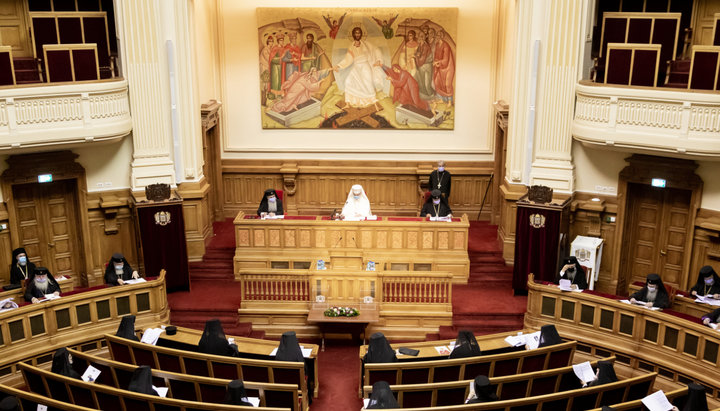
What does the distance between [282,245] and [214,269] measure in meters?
1.71

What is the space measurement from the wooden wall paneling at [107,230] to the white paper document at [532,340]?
314 inches

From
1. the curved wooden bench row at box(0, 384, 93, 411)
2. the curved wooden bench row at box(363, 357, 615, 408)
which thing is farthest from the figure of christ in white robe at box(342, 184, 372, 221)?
the curved wooden bench row at box(0, 384, 93, 411)

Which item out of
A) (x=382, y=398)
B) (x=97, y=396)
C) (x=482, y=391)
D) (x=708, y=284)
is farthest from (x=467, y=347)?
(x=97, y=396)

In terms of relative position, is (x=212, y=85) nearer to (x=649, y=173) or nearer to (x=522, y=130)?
(x=522, y=130)

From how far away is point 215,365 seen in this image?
10.2 metres

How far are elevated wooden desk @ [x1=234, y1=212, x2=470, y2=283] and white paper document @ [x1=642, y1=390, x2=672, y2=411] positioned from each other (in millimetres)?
5655

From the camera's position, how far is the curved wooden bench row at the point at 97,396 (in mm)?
8789

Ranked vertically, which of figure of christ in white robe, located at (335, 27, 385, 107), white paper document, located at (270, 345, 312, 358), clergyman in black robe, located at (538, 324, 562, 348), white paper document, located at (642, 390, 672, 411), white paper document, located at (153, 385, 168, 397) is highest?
figure of christ in white robe, located at (335, 27, 385, 107)

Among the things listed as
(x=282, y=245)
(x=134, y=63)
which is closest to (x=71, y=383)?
(x=282, y=245)

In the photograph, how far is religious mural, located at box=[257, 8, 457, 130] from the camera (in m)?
16.5

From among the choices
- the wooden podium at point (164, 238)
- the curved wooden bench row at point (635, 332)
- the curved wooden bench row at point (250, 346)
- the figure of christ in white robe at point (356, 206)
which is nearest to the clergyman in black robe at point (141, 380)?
the curved wooden bench row at point (250, 346)

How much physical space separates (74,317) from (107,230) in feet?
9.39

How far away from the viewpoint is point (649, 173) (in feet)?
43.3

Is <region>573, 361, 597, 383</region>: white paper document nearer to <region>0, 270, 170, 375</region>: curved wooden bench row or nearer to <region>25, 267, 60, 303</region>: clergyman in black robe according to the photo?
<region>0, 270, 170, 375</region>: curved wooden bench row
